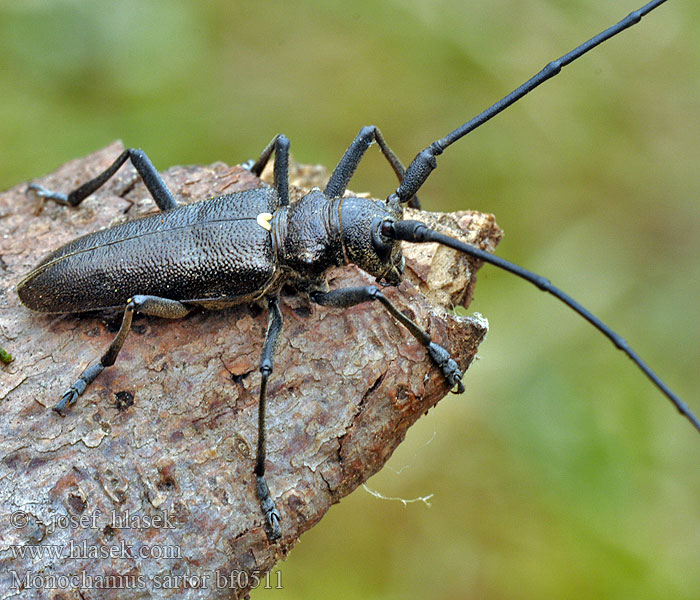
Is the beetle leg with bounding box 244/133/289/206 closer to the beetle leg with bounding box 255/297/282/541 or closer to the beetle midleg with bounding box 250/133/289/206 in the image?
the beetle midleg with bounding box 250/133/289/206

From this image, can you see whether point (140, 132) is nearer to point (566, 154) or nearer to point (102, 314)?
point (102, 314)

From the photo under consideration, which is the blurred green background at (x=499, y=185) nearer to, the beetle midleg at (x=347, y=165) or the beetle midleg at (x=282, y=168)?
the beetle midleg at (x=347, y=165)

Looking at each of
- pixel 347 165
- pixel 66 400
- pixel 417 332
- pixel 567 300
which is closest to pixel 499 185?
pixel 347 165

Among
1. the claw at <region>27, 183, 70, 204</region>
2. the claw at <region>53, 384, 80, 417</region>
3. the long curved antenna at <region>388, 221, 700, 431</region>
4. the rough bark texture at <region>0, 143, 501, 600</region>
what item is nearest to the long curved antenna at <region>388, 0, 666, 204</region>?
the rough bark texture at <region>0, 143, 501, 600</region>

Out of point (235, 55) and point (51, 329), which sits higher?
point (235, 55)

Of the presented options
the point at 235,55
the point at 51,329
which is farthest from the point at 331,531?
the point at 235,55

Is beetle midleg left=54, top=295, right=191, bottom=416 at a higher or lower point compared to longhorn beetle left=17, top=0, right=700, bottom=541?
lower
